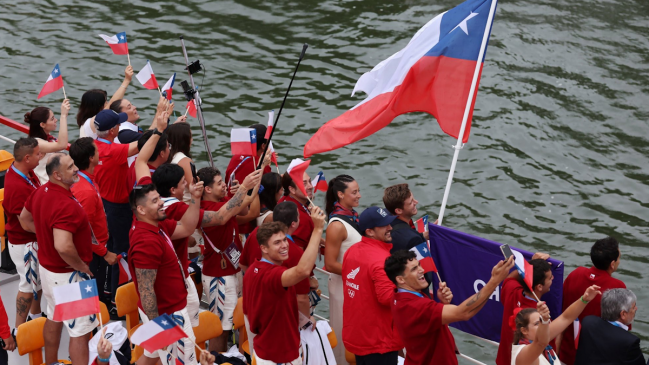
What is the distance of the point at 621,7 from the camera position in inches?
826

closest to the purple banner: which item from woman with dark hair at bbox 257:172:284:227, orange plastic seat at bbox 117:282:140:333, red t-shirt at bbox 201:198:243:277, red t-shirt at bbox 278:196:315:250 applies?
red t-shirt at bbox 278:196:315:250

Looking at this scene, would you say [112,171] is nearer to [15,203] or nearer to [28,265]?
[15,203]

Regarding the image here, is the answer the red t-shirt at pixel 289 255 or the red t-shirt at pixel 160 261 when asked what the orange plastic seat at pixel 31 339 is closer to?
the red t-shirt at pixel 160 261

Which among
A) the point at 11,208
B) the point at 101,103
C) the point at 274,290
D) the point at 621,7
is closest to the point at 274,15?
the point at 621,7

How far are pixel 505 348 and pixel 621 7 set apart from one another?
1634 centimetres

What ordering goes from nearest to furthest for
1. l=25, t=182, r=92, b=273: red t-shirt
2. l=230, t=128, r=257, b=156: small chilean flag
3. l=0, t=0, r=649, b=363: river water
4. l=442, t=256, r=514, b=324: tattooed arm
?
l=442, t=256, r=514, b=324: tattooed arm
l=25, t=182, r=92, b=273: red t-shirt
l=230, t=128, r=257, b=156: small chilean flag
l=0, t=0, r=649, b=363: river water

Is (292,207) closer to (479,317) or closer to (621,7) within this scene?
(479,317)

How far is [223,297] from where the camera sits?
27.6ft

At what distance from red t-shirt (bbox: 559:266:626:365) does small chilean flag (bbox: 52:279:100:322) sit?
453 cm

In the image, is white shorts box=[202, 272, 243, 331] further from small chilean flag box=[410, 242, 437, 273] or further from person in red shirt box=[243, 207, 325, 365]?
small chilean flag box=[410, 242, 437, 273]

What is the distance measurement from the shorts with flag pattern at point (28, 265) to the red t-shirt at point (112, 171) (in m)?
1.10

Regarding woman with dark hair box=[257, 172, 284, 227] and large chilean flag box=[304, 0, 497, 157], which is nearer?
woman with dark hair box=[257, 172, 284, 227]

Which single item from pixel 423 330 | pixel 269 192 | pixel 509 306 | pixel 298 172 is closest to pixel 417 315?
pixel 423 330

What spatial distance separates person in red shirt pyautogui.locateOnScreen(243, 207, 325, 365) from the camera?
22.4 feet
